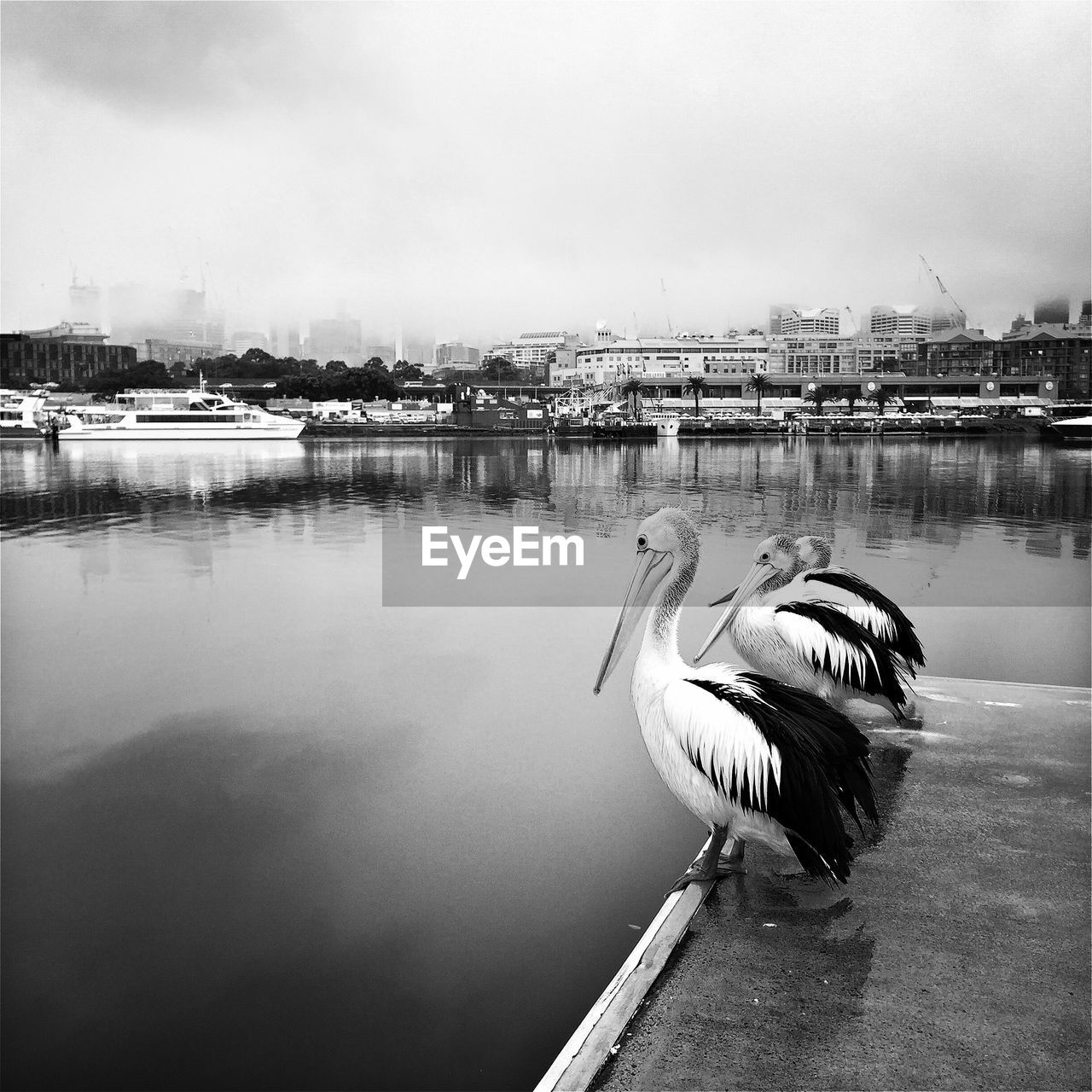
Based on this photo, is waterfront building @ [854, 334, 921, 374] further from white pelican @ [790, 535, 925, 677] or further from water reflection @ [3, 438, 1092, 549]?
white pelican @ [790, 535, 925, 677]

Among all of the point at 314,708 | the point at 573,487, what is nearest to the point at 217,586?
the point at 314,708

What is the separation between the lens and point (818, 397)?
73625 mm

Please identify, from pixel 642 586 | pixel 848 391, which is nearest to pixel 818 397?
pixel 848 391

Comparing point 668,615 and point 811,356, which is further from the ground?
point 811,356

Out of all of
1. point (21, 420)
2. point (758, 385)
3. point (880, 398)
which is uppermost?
point (758, 385)

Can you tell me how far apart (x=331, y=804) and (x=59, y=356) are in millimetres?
91192

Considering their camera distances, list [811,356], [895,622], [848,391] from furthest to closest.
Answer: [811,356] → [848,391] → [895,622]

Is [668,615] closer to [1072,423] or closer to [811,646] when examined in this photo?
[811,646]

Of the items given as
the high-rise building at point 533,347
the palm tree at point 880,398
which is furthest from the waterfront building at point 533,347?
the palm tree at point 880,398

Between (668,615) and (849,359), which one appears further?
(849,359)

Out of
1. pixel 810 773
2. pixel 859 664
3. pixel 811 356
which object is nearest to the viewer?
pixel 810 773

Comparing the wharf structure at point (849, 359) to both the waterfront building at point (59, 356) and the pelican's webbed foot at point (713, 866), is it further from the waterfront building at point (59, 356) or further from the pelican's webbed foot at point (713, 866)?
the pelican's webbed foot at point (713, 866)

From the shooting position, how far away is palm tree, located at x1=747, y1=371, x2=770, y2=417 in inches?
3016

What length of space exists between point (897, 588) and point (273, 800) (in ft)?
20.1
